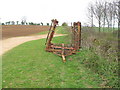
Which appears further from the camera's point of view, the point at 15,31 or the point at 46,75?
the point at 15,31

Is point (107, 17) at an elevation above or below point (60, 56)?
above

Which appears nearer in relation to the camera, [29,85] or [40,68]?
[29,85]

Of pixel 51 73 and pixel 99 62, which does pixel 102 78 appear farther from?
pixel 51 73

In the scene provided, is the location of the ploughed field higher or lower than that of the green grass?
higher

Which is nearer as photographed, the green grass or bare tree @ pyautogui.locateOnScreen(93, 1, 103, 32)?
the green grass

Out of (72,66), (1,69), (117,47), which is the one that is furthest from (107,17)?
(1,69)

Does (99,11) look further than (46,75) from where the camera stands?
Yes

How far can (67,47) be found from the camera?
11258 mm

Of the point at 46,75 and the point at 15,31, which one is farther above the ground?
the point at 15,31

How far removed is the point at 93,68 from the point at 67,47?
4.20 meters

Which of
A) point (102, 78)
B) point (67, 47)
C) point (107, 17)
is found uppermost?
point (107, 17)

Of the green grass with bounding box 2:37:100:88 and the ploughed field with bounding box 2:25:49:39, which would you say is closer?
the green grass with bounding box 2:37:100:88

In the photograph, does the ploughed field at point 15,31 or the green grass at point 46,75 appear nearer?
the green grass at point 46,75

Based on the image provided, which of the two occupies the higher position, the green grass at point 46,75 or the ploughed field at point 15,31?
the ploughed field at point 15,31
